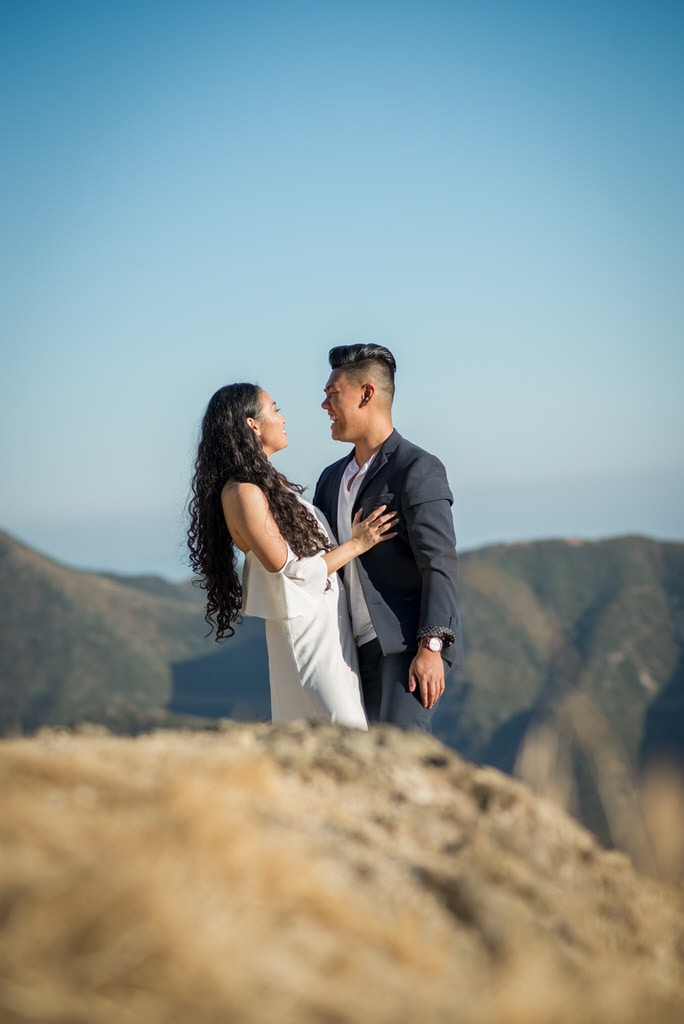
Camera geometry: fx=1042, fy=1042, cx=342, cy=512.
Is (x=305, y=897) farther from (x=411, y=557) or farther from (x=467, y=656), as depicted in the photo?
(x=467, y=656)

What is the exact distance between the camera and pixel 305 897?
2.49 metres

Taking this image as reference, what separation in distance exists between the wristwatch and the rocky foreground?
1.65 metres

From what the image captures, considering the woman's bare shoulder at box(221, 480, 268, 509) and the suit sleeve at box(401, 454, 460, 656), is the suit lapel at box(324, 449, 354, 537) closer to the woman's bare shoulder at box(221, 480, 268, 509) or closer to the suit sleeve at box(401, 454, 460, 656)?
the suit sleeve at box(401, 454, 460, 656)

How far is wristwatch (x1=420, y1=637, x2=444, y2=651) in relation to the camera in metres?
5.28

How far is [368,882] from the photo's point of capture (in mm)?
2740

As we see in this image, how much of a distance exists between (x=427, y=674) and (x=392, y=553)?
0.71 m

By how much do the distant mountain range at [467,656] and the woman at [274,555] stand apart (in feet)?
213

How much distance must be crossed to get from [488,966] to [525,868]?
662 millimetres

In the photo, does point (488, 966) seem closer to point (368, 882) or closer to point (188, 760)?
point (368, 882)

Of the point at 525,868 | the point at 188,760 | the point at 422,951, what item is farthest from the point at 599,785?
the point at 188,760

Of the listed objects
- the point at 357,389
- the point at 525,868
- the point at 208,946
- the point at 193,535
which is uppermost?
the point at 357,389

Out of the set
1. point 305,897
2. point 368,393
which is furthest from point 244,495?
point 305,897

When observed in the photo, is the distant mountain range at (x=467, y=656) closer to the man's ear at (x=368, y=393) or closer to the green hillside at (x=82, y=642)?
the green hillside at (x=82, y=642)

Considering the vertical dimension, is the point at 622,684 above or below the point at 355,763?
below
